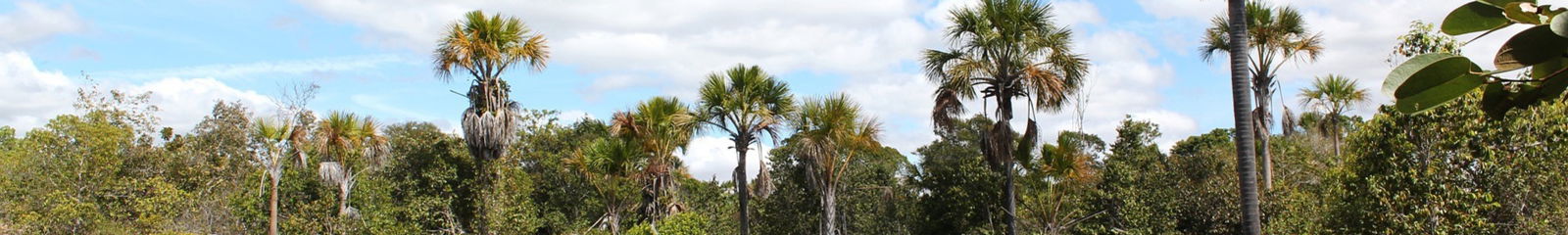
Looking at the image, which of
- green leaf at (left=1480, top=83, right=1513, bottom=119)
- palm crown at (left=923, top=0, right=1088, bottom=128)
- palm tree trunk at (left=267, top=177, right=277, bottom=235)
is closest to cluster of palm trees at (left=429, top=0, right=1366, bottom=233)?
palm crown at (left=923, top=0, right=1088, bottom=128)

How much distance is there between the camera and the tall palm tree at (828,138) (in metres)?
17.6

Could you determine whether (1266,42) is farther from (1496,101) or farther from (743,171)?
(1496,101)

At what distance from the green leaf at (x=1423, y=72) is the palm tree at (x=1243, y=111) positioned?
32.7 ft

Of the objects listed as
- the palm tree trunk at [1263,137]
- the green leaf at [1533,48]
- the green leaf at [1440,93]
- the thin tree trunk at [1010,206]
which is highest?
the palm tree trunk at [1263,137]

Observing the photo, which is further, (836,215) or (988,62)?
(836,215)

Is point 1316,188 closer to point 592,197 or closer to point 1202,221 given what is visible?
point 1202,221

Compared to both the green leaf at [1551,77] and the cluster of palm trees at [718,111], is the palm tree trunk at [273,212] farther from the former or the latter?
the green leaf at [1551,77]

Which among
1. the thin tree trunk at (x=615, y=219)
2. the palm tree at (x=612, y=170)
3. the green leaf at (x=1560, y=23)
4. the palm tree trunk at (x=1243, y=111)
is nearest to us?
the green leaf at (x=1560, y=23)

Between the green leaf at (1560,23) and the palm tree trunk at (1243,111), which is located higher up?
the palm tree trunk at (1243,111)

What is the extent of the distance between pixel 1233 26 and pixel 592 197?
17759 millimetres

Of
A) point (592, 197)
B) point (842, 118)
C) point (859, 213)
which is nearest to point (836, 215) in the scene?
point (859, 213)

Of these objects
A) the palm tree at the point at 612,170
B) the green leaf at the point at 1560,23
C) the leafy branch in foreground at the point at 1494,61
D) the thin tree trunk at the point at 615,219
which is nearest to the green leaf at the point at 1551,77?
the leafy branch in foreground at the point at 1494,61

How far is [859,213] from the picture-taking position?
21.1 meters

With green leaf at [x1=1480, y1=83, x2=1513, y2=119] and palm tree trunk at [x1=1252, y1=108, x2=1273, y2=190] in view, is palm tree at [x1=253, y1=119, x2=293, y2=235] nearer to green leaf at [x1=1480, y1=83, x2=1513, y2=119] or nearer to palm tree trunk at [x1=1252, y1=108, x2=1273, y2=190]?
palm tree trunk at [x1=1252, y1=108, x2=1273, y2=190]
